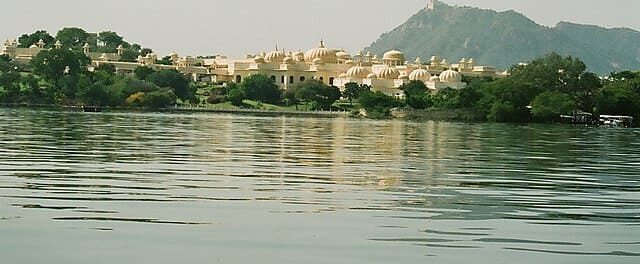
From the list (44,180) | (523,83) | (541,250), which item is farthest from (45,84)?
(541,250)

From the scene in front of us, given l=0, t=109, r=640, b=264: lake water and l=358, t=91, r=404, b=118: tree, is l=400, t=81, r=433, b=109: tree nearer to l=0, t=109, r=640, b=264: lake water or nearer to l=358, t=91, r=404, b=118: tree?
l=358, t=91, r=404, b=118: tree

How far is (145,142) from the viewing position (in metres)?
30.7

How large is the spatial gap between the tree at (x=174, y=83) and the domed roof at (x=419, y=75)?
26573 mm

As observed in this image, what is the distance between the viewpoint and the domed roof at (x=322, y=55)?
142500 mm

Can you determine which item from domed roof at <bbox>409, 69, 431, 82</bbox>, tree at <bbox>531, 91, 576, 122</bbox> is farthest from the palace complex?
tree at <bbox>531, 91, 576, 122</bbox>

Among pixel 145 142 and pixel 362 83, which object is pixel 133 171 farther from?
pixel 362 83

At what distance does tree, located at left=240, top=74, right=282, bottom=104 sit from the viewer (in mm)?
107812

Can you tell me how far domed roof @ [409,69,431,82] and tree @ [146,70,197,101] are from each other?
26.6 metres

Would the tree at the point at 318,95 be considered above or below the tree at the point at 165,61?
below

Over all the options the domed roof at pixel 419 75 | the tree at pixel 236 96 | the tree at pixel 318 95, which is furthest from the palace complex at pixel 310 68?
the tree at pixel 236 96

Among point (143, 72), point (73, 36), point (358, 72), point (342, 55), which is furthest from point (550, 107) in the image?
point (73, 36)

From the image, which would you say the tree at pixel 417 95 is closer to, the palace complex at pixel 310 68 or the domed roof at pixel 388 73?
the palace complex at pixel 310 68

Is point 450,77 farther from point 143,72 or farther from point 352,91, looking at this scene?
point 143,72

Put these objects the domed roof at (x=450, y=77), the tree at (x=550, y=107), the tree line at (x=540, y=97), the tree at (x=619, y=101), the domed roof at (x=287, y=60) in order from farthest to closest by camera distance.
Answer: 1. the domed roof at (x=287, y=60)
2. the domed roof at (x=450, y=77)
3. the tree at (x=619, y=101)
4. the tree line at (x=540, y=97)
5. the tree at (x=550, y=107)
